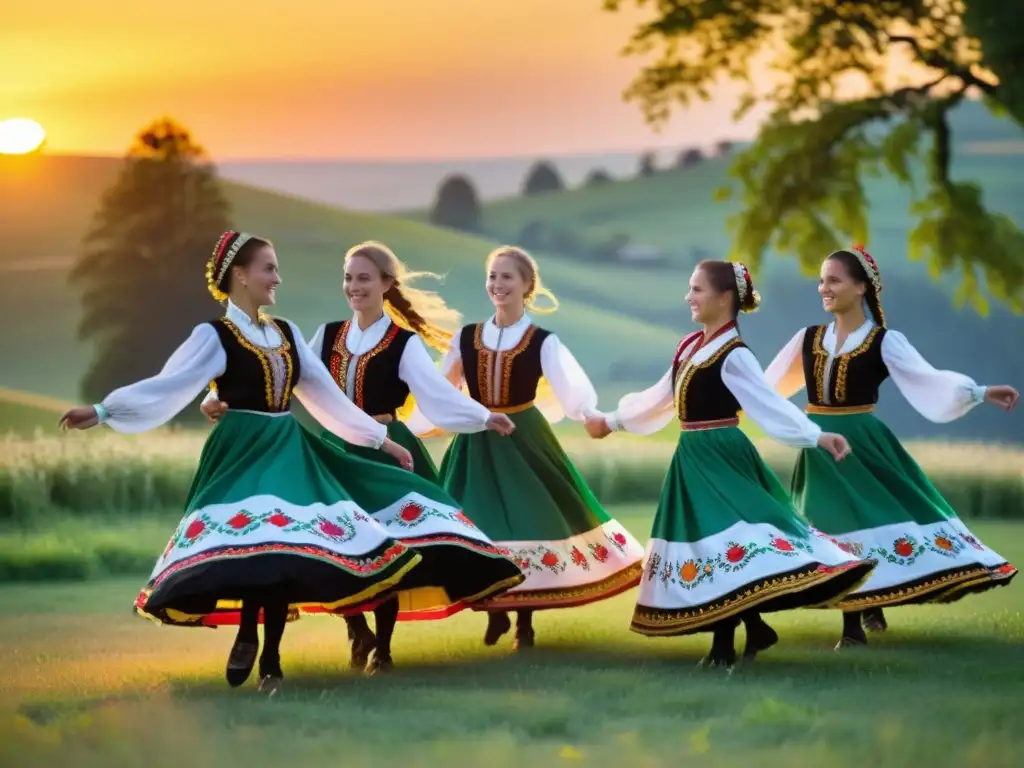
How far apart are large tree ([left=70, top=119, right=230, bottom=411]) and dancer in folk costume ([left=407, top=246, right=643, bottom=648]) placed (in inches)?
501

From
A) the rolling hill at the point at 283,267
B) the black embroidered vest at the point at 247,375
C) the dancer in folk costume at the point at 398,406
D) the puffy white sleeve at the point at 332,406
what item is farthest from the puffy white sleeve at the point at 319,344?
the rolling hill at the point at 283,267

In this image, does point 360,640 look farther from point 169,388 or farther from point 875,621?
point 875,621

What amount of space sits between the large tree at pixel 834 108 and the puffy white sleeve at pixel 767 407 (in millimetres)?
6394

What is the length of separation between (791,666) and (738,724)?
1.24 metres

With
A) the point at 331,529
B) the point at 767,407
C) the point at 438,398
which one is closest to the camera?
the point at 331,529

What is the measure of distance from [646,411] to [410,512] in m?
1.12

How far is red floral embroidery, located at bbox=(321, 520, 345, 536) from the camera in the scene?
5367 mm

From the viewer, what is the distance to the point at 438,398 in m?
6.22

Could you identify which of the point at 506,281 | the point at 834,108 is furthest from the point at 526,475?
the point at 834,108

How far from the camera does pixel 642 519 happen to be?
1245 centimetres

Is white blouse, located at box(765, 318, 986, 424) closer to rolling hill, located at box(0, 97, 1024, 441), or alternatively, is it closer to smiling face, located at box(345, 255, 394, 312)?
smiling face, located at box(345, 255, 394, 312)

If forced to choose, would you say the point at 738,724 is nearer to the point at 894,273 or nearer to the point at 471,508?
the point at 471,508

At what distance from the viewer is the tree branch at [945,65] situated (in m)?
11.8

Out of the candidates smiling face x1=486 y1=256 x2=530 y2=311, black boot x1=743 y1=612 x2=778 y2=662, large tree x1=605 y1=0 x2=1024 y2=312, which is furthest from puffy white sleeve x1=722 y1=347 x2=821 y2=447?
large tree x1=605 y1=0 x2=1024 y2=312
